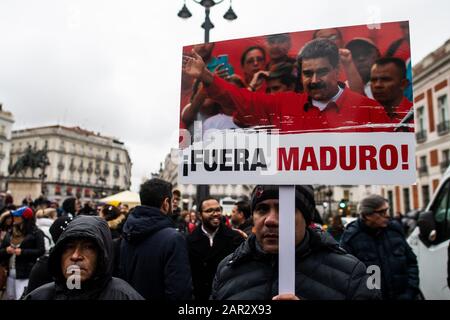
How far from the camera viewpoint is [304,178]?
1743mm

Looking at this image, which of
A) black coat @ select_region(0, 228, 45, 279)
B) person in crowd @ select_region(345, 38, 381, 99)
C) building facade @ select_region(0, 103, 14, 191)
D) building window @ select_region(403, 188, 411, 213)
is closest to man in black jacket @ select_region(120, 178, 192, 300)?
person in crowd @ select_region(345, 38, 381, 99)

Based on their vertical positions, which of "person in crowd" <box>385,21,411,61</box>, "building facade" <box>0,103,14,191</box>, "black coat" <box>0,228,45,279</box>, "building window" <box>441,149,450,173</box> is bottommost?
"black coat" <box>0,228,45,279</box>

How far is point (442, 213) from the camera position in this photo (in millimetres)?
4707

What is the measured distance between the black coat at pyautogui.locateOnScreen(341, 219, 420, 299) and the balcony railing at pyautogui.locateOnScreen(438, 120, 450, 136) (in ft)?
84.5

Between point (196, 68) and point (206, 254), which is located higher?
point (196, 68)

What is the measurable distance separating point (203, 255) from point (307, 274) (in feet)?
7.93

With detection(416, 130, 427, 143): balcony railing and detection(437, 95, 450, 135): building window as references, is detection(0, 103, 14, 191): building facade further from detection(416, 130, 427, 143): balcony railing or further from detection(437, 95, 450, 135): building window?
detection(437, 95, 450, 135): building window

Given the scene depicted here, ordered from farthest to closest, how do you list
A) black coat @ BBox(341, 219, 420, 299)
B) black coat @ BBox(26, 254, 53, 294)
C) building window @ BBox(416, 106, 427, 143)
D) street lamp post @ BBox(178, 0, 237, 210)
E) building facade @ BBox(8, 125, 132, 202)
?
building facade @ BBox(8, 125, 132, 202), building window @ BBox(416, 106, 427, 143), street lamp post @ BBox(178, 0, 237, 210), black coat @ BBox(341, 219, 420, 299), black coat @ BBox(26, 254, 53, 294)

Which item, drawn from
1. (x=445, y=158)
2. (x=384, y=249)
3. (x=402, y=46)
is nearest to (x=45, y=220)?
Result: (x=384, y=249)

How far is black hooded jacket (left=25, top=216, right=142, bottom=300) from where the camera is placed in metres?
1.88

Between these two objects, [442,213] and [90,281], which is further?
[442,213]

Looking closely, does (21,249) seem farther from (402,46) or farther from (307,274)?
(402,46)

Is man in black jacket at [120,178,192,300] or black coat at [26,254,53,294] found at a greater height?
man in black jacket at [120,178,192,300]
